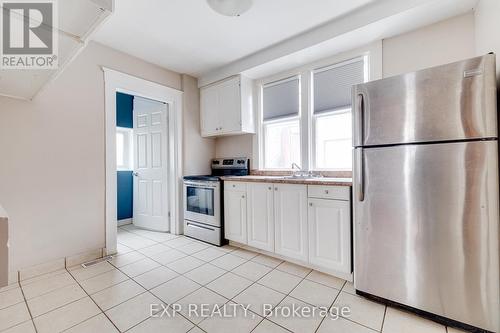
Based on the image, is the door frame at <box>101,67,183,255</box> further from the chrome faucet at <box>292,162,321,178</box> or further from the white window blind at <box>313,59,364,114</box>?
the white window blind at <box>313,59,364,114</box>

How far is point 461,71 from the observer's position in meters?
1.44

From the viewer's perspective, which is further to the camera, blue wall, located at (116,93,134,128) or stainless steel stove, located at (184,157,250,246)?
blue wall, located at (116,93,134,128)

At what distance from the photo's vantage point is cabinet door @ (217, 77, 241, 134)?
3254 millimetres

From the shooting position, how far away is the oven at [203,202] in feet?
9.91

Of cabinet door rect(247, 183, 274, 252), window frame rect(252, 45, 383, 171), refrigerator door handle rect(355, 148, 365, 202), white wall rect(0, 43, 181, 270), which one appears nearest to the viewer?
refrigerator door handle rect(355, 148, 365, 202)

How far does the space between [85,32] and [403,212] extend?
228 centimetres

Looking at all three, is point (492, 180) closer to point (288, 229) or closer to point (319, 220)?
point (319, 220)

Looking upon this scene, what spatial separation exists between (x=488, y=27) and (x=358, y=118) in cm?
114

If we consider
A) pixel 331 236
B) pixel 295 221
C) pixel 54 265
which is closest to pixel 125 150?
pixel 54 265

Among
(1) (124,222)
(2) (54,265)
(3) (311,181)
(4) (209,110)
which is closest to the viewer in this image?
(3) (311,181)

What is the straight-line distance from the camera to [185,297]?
5.98ft

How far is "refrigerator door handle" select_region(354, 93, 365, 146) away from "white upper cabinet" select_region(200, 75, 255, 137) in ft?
5.64

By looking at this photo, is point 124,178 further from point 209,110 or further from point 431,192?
point 431,192

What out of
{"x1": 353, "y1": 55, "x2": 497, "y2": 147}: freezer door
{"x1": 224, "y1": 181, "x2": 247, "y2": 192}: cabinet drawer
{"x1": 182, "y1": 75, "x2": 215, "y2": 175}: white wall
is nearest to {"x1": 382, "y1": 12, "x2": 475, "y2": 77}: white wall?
{"x1": 353, "y1": 55, "x2": 497, "y2": 147}: freezer door
